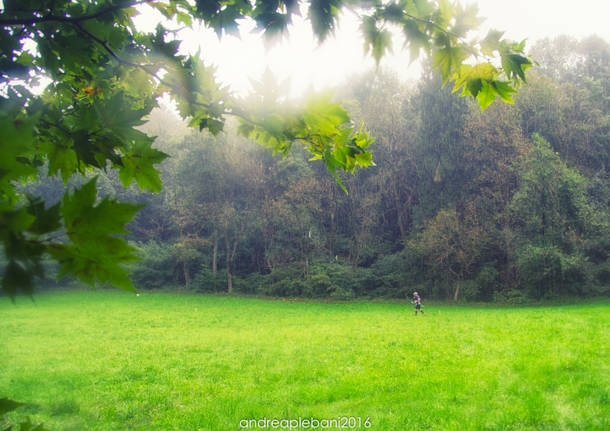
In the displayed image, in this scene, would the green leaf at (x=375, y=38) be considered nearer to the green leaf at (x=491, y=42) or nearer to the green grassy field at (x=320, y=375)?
the green leaf at (x=491, y=42)

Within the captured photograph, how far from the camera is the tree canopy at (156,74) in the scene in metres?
1.01

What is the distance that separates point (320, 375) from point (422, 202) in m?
19.6

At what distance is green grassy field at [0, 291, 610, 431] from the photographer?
14.6ft

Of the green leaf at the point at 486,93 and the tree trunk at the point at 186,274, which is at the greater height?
the green leaf at the point at 486,93

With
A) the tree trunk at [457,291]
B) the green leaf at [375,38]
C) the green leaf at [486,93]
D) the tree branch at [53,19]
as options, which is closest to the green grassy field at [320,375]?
the tree branch at [53,19]

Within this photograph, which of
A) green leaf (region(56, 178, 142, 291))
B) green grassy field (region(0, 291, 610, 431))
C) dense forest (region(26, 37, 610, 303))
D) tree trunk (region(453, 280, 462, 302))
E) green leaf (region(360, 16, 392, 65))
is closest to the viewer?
green leaf (region(56, 178, 142, 291))

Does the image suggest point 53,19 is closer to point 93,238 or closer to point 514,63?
point 93,238

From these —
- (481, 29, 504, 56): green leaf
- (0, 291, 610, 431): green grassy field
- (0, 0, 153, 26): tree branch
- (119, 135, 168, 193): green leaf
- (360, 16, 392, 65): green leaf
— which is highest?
(360, 16, 392, 65): green leaf

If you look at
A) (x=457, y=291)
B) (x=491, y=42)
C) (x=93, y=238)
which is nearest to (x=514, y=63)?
(x=491, y=42)

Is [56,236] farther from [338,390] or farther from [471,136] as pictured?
[471,136]

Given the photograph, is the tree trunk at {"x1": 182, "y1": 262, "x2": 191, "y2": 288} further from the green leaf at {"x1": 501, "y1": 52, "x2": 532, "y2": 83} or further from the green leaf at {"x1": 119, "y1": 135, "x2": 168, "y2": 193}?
the green leaf at {"x1": 501, "y1": 52, "x2": 532, "y2": 83}

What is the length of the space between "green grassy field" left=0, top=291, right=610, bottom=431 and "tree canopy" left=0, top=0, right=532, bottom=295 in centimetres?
59

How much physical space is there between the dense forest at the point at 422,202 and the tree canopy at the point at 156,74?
715 inches

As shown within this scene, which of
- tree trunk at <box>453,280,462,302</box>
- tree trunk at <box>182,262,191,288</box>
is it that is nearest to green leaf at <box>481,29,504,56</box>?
tree trunk at <box>453,280,462,302</box>
